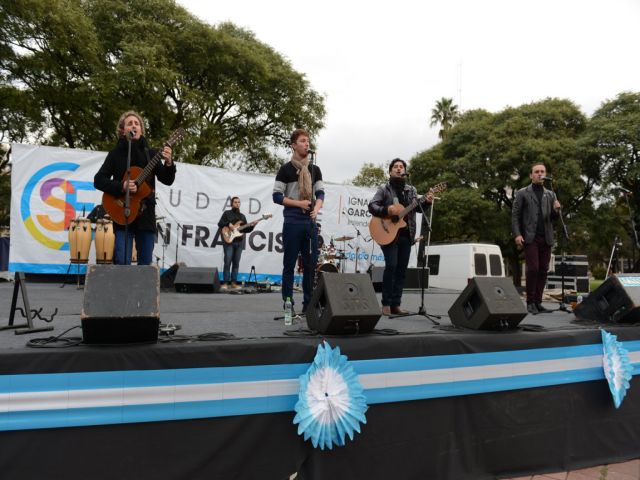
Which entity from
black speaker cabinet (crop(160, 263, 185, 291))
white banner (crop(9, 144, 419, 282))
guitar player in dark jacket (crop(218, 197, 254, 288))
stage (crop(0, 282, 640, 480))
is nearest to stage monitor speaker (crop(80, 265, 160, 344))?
stage (crop(0, 282, 640, 480))

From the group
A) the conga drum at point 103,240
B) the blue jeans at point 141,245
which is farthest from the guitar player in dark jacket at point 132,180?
the conga drum at point 103,240

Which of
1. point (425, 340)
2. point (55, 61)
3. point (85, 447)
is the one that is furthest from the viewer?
point (55, 61)

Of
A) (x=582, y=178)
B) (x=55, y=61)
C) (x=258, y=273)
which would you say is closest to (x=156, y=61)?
(x=55, y=61)

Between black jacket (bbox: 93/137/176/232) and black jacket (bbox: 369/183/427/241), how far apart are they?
1.95 metres

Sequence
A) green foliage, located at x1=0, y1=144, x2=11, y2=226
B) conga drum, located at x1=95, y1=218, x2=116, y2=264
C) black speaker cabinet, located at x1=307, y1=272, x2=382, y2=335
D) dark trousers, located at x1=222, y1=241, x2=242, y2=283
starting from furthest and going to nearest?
green foliage, located at x1=0, y1=144, x2=11, y2=226
dark trousers, located at x1=222, y1=241, x2=242, y2=283
conga drum, located at x1=95, y1=218, x2=116, y2=264
black speaker cabinet, located at x1=307, y1=272, x2=382, y2=335

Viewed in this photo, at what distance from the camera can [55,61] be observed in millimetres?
14141

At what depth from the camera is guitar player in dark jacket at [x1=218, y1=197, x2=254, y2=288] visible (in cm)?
866

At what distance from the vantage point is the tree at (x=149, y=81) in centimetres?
1380

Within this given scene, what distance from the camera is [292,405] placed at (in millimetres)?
2436

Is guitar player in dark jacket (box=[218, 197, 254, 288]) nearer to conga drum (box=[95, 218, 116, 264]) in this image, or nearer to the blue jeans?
conga drum (box=[95, 218, 116, 264])

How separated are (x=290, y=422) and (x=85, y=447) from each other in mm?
1012

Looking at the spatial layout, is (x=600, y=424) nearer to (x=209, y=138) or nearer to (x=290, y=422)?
(x=290, y=422)

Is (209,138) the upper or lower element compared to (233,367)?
upper

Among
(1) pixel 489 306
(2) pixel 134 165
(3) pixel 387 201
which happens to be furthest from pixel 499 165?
(2) pixel 134 165
